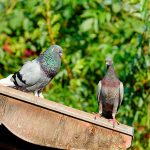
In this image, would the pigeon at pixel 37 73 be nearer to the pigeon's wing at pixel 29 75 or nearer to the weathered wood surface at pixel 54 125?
the pigeon's wing at pixel 29 75

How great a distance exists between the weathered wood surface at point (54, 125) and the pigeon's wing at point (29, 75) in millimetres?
849

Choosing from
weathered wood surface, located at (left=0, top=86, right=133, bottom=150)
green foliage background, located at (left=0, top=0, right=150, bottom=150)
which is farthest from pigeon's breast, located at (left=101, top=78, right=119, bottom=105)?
green foliage background, located at (left=0, top=0, right=150, bottom=150)

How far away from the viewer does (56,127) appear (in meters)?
3.86

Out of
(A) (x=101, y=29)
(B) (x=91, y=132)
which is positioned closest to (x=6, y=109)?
(B) (x=91, y=132)

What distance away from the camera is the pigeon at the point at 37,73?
468 cm

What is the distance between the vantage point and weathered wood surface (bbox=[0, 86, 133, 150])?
3.68 m

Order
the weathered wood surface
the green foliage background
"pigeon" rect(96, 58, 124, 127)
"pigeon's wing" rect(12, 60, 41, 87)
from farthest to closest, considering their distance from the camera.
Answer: the green foliage background, "pigeon" rect(96, 58, 124, 127), "pigeon's wing" rect(12, 60, 41, 87), the weathered wood surface

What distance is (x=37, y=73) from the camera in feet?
15.7

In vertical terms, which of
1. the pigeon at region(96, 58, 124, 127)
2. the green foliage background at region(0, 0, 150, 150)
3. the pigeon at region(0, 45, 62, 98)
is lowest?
the green foliage background at region(0, 0, 150, 150)

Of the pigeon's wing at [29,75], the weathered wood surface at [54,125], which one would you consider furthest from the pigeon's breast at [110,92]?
the weathered wood surface at [54,125]

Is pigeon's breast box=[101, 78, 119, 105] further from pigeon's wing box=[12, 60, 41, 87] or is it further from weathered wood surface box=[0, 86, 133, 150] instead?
weathered wood surface box=[0, 86, 133, 150]

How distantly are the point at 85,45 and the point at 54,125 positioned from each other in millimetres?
3958

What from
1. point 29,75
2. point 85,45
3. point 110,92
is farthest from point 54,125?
point 85,45

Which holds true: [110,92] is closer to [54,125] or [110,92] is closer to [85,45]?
[54,125]
